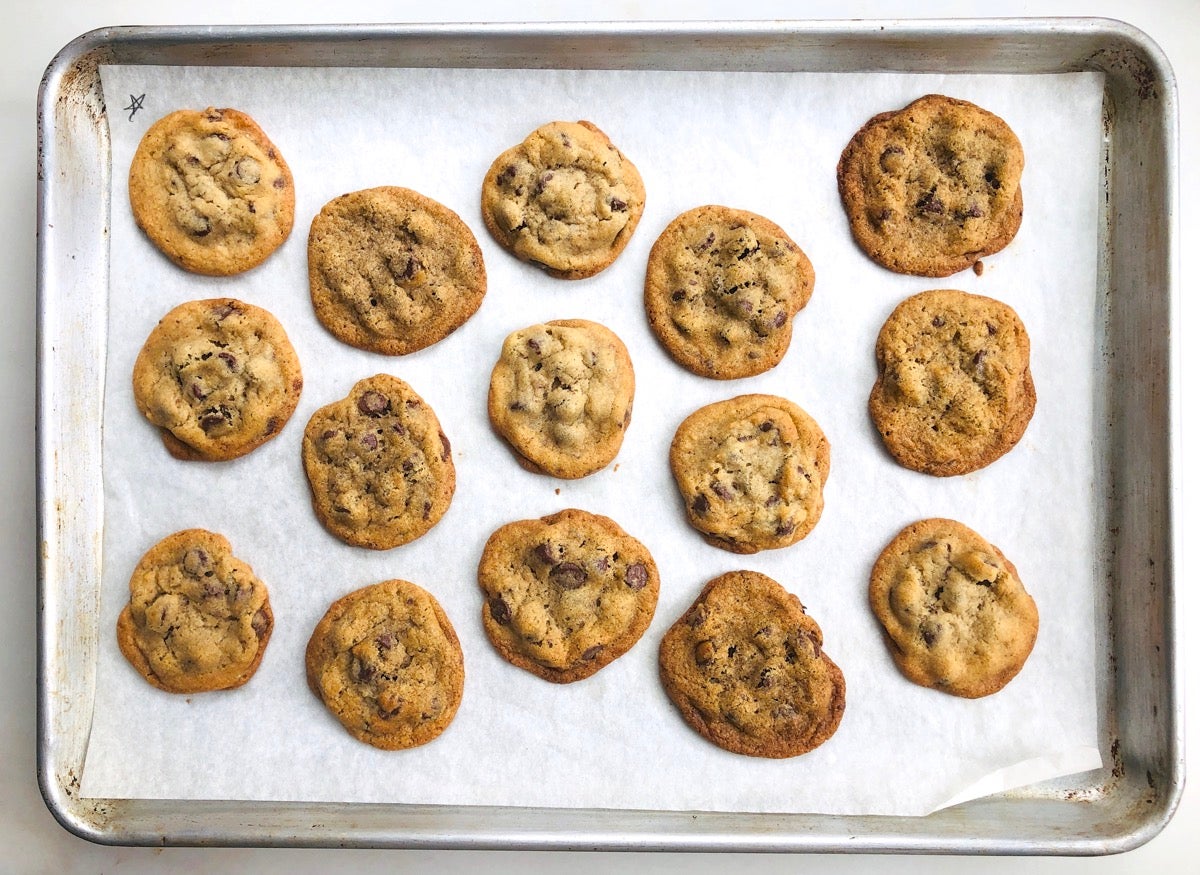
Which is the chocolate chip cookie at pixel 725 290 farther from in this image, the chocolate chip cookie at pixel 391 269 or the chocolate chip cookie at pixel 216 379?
the chocolate chip cookie at pixel 216 379

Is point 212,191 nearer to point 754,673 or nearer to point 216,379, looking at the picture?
point 216,379

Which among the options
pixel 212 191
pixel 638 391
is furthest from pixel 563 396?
pixel 212 191

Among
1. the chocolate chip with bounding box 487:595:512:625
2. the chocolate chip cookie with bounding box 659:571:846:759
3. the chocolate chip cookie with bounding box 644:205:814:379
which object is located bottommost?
the chocolate chip cookie with bounding box 659:571:846:759

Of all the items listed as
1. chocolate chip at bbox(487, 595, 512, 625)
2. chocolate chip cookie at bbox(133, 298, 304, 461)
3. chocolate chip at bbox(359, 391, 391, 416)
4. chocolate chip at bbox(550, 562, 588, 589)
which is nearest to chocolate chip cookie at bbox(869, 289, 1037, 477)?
chocolate chip at bbox(550, 562, 588, 589)

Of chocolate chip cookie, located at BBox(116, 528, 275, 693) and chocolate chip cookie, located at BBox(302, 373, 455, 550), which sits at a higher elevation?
chocolate chip cookie, located at BBox(302, 373, 455, 550)

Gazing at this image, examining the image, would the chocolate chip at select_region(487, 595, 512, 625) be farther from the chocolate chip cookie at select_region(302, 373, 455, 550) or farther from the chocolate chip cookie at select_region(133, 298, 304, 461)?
the chocolate chip cookie at select_region(133, 298, 304, 461)

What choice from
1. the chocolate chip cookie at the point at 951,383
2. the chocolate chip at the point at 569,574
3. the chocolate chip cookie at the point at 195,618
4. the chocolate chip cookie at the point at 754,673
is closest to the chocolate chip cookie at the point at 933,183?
the chocolate chip cookie at the point at 951,383
